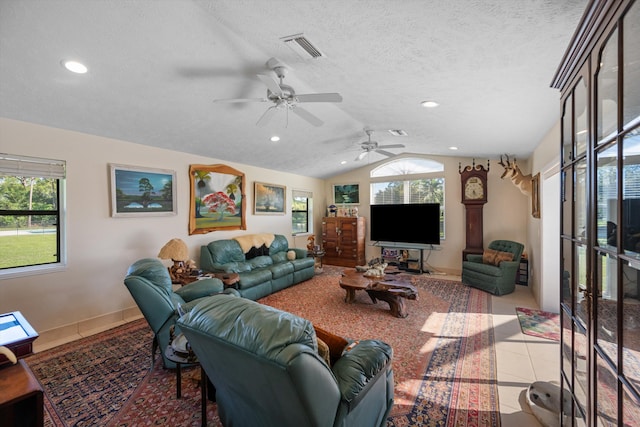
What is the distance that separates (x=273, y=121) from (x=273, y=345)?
331cm

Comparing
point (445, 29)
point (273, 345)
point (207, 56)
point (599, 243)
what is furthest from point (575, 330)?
point (207, 56)

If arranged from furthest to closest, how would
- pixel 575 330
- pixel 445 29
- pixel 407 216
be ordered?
pixel 407 216, pixel 445 29, pixel 575 330

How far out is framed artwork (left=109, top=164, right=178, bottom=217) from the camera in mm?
3486

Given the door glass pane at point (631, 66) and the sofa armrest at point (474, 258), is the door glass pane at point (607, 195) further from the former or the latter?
the sofa armrest at point (474, 258)

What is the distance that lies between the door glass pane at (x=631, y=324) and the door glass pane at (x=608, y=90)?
515mm

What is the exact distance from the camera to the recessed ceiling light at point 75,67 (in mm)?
2125

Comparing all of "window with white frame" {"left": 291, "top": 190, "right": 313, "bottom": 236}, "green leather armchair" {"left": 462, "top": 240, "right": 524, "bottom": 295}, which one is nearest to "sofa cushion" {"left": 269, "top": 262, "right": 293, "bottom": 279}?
Result: "window with white frame" {"left": 291, "top": 190, "right": 313, "bottom": 236}

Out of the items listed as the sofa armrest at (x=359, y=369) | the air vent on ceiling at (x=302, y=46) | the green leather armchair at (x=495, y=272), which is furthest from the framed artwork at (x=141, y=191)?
the green leather armchair at (x=495, y=272)

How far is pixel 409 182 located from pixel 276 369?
6226 mm

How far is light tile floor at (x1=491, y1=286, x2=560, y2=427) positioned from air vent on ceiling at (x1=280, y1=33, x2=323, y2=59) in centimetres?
302

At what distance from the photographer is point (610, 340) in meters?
1.00

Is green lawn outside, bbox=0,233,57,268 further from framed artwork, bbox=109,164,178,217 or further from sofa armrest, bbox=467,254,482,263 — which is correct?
sofa armrest, bbox=467,254,482,263

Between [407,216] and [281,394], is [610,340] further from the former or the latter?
[407,216]

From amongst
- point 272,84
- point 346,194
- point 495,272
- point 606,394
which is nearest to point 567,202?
point 606,394
